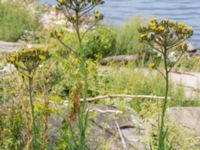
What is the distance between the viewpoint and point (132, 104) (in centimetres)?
572

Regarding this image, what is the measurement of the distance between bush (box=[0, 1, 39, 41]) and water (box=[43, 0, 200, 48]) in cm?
318

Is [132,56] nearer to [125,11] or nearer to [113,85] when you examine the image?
[113,85]

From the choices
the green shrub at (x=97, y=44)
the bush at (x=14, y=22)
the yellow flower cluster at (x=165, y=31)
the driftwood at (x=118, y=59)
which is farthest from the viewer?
the bush at (x=14, y=22)

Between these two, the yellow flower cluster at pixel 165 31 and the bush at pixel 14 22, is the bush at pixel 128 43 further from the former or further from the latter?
the yellow flower cluster at pixel 165 31

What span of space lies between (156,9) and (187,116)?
471 inches

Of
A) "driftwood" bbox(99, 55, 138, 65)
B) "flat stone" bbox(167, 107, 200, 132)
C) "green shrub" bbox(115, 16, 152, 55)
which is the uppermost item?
"green shrub" bbox(115, 16, 152, 55)

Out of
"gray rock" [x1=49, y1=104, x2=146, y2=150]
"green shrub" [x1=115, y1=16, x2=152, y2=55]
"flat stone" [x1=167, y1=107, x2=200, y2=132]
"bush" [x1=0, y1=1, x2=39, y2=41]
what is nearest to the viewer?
"gray rock" [x1=49, y1=104, x2=146, y2=150]

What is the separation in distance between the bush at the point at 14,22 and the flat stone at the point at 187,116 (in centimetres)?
601

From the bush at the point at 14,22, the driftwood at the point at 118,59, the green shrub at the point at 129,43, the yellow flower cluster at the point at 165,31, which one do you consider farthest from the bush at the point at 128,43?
the yellow flower cluster at the point at 165,31

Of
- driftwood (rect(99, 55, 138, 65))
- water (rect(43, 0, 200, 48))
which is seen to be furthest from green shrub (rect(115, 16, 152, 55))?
Result: water (rect(43, 0, 200, 48))

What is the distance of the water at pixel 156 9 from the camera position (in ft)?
49.8

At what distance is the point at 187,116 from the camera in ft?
16.1

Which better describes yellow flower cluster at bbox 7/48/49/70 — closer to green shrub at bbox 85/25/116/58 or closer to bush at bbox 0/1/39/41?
green shrub at bbox 85/25/116/58

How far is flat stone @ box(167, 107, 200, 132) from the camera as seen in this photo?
15.6 feet
